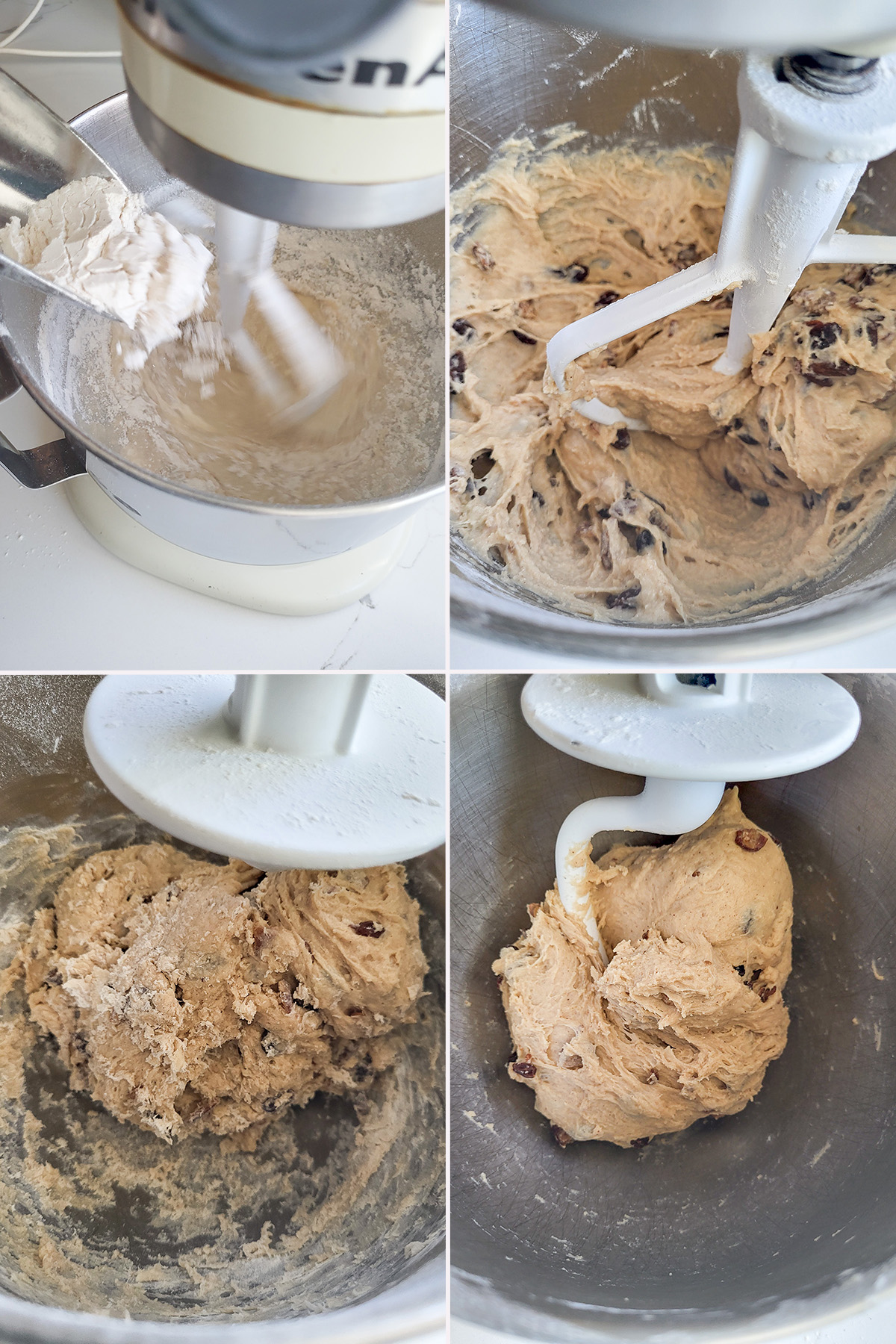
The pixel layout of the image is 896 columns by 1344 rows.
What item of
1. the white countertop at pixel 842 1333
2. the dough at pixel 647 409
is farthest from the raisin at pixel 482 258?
the white countertop at pixel 842 1333

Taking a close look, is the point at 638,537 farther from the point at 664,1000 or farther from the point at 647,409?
the point at 664,1000

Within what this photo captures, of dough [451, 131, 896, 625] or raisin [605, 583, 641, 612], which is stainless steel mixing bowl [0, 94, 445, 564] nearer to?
dough [451, 131, 896, 625]

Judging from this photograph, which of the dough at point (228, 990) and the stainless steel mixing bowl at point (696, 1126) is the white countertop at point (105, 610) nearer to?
the stainless steel mixing bowl at point (696, 1126)

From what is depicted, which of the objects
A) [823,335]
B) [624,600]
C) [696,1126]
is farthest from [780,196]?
[696,1126]

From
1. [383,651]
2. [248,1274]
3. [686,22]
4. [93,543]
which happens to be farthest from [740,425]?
[248,1274]

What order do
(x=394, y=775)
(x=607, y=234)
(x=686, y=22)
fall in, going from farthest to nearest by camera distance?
1. (x=607, y=234)
2. (x=394, y=775)
3. (x=686, y=22)

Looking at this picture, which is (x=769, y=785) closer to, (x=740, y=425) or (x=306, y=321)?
(x=740, y=425)

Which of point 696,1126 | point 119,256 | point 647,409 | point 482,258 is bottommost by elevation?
point 696,1126
